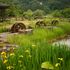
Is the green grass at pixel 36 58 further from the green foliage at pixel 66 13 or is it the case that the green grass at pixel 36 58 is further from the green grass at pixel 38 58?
the green foliage at pixel 66 13

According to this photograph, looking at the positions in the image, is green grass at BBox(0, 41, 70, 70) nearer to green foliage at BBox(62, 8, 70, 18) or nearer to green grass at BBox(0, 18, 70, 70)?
green grass at BBox(0, 18, 70, 70)

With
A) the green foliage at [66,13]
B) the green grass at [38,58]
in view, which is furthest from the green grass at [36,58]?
the green foliage at [66,13]

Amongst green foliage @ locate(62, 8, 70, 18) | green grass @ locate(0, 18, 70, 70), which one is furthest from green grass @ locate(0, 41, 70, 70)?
green foliage @ locate(62, 8, 70, 18)

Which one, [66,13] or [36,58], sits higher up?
[36,58]

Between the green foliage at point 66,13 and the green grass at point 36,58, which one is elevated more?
the green grass at point 36,58

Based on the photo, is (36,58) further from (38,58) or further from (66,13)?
(66,13)

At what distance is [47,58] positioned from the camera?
5.54 metres

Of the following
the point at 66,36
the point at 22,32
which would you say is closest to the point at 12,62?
the point at 22,32

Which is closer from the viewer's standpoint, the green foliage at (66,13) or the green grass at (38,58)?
the green grass at (38,58)

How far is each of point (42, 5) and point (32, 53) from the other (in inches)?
1848

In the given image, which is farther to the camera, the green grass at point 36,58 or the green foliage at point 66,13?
the green foliage at point 66,13

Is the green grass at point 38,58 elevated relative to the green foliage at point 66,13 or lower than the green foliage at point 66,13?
elevated

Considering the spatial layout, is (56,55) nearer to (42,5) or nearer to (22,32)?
(22,32)

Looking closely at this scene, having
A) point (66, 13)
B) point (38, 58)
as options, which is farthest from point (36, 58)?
point (66, 13)
